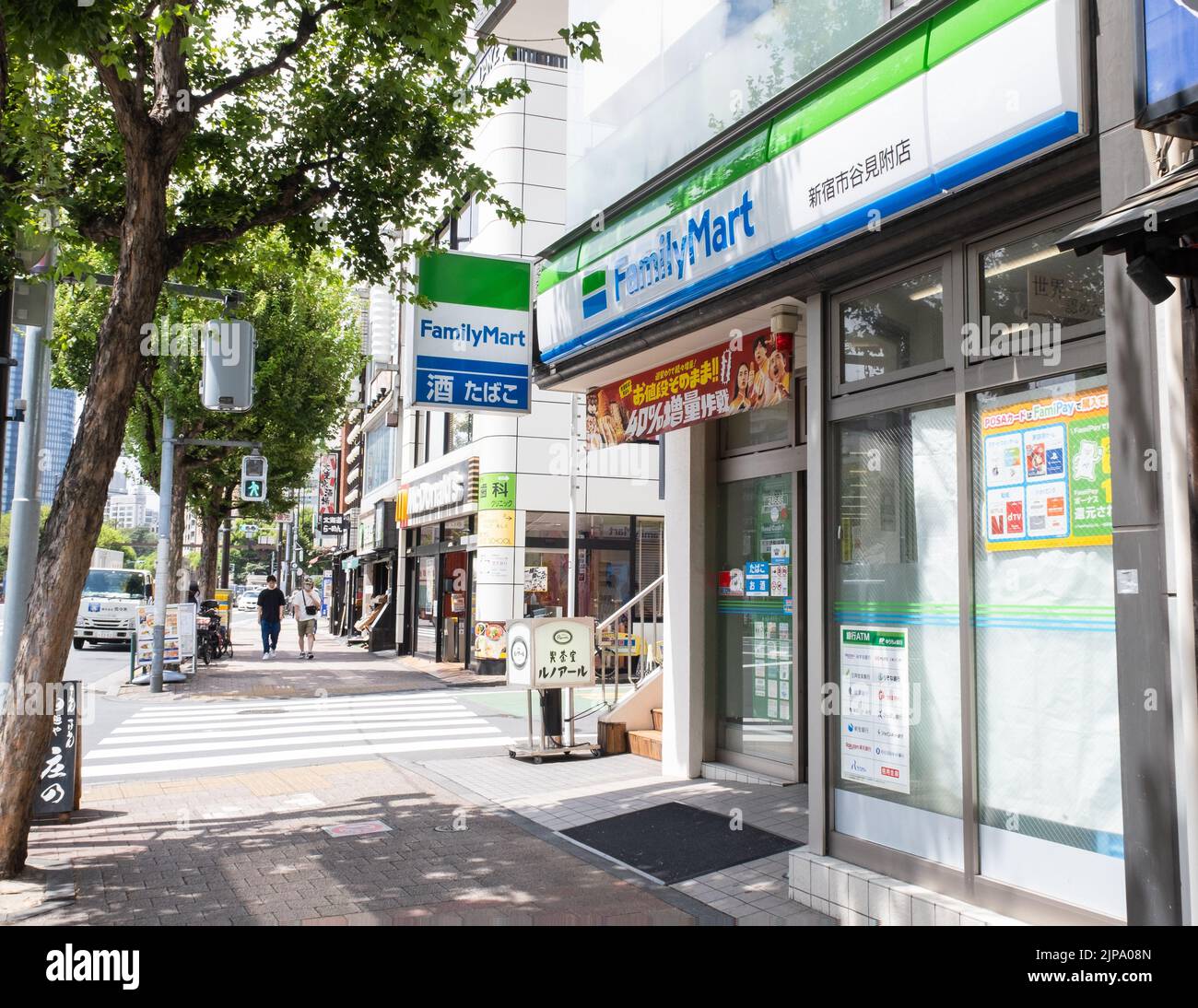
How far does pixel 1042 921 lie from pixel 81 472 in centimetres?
606

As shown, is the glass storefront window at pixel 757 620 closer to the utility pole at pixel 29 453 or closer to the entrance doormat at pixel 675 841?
the entrance doormat at pixel 675 841

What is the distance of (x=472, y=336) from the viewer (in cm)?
917

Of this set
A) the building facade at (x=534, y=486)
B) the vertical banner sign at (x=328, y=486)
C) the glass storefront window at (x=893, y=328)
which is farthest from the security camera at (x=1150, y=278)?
the vertical banner sign at (x=328, y=486)

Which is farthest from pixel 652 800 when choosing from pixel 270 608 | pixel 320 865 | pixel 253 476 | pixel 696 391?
pixel 270 608

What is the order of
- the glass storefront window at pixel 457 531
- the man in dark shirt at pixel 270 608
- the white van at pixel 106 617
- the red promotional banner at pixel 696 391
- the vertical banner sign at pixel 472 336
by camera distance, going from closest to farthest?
the red promotional banner at pixel 696 391
the vertical banner sign at pixel 472 336
the glass storefront window at pixel 457 531
the man in dark shirt at pixel 270 608
the white van at pixel 106 617

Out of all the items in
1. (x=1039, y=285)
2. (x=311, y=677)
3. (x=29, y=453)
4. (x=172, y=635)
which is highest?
(x=1039, y=285)

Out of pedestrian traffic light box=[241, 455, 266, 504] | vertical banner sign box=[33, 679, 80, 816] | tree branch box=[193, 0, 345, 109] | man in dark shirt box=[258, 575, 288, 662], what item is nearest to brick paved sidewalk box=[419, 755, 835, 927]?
vertical banner sign box=[33, 679, 80, 816]

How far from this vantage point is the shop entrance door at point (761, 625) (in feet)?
27.0

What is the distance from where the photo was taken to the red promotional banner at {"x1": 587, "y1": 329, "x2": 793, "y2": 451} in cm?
700

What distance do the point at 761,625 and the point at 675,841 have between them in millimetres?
2329

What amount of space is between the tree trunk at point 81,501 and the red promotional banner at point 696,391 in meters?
3.99

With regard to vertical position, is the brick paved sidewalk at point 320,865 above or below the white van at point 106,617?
below

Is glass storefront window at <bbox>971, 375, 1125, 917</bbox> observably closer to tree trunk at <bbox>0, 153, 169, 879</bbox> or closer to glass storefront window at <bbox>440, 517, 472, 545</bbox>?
tree trunk at <bbox>0, 153, 169, 879</bbox>

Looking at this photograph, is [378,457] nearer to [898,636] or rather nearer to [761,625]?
[761,625]
